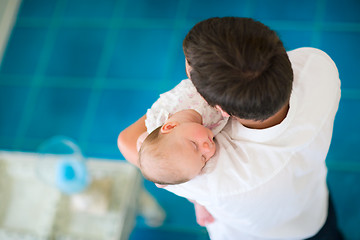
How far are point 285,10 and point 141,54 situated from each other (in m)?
1.31

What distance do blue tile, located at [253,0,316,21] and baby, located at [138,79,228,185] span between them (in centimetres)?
205

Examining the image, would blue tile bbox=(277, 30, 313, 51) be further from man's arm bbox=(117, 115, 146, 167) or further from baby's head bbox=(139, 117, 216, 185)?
baby's head bbox=(139, 117, 216, 185)

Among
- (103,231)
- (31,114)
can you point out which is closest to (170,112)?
(103,231)

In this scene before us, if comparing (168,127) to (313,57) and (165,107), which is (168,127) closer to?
(165,107)

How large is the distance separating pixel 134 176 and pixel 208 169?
103 centimetres

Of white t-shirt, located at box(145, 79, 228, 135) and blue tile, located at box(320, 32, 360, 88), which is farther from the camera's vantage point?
blue tile, located at box(320, 32, 360, 88)

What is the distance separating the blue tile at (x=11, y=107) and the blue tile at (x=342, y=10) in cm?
280

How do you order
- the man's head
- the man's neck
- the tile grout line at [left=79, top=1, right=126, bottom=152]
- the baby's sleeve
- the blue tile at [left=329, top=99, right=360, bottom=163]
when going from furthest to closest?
the tile grout line at [left=79, top=1, right=126, bottom=152] < the blue tile at [left=329, top=99, right=360, bottom=163] < the baby's sleeve < the man's neck < the man's head

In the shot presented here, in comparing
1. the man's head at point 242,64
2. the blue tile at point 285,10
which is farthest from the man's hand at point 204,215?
the blue tile at point 285,10

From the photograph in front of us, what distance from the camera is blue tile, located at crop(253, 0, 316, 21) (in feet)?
9.56

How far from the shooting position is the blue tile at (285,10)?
291 cm

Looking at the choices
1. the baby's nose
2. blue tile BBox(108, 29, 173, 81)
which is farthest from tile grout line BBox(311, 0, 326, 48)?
the baby's nose

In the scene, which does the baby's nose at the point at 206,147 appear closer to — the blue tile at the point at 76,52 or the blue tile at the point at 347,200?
the blue tile at the point at 347,200

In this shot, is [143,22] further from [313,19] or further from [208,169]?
[208,169]
